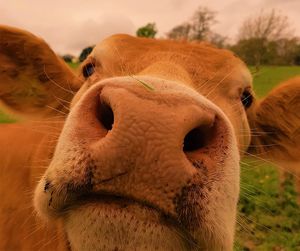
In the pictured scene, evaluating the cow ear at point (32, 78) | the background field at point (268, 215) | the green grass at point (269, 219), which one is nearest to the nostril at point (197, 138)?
the background field at point (268, 215)

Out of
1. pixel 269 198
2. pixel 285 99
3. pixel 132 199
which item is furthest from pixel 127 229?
pixel 269 198

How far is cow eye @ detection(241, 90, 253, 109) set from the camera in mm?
3756

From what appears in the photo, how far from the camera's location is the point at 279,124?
418 centimetres

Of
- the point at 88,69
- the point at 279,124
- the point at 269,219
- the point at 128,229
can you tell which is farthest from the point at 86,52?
the point at 269,219

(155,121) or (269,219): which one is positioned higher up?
(155,121)

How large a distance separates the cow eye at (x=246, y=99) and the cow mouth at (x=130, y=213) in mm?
2112

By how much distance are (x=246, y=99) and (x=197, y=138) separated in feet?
6.91

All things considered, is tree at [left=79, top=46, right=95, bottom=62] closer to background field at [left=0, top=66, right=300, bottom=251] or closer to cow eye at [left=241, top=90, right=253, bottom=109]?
background field at [left=0, top=66, right=300, bottom=251]

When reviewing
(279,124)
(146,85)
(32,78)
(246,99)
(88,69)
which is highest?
(146,85)

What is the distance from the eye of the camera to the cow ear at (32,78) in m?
3.96

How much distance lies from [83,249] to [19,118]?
2582 mm

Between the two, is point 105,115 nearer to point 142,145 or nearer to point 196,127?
point 142,145

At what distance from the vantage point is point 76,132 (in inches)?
76.5

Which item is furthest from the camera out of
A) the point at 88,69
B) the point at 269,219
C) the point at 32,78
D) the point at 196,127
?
the point at 269,219
